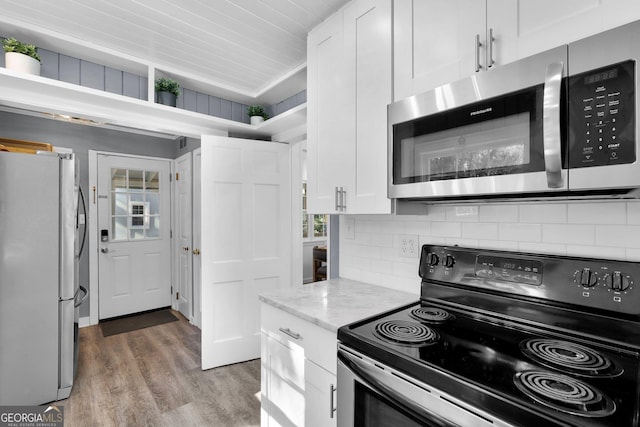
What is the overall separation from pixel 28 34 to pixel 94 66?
381 millimetres

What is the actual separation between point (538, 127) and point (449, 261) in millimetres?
702

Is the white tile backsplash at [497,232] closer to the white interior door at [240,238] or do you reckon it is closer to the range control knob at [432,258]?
the range control knob at [432,258]

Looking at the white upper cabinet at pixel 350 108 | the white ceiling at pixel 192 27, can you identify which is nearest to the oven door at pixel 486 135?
the white upper cabinet at pixel 350 108

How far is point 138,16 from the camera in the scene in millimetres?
1856

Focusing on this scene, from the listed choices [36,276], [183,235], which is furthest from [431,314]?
[183,235]

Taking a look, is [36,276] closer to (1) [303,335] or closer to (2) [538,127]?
(1) [303,335]

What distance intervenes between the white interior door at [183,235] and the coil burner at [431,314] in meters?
3.09

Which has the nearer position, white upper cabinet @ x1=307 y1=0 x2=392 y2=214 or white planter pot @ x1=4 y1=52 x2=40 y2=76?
white upper cabinet @ x1=307 y1=0 x2=392 y2=214

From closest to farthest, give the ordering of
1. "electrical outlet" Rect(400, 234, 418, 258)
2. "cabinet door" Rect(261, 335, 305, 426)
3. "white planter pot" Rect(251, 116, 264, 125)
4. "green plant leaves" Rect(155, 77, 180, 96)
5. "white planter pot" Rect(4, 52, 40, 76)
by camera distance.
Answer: "cabinet door" Rect(261, 335, 305, 426) < "electrical outlet" Rect(400, 234, 418, 258) < "white planter pot" Rect(4, 52, 40, 76) < "green plant leaves" Rect(155, 77, 180, 96) < "white planter pot" Rect(251, 116, 264, 125)

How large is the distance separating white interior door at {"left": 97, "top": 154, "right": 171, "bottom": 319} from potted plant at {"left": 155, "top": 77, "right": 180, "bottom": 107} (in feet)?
6.38

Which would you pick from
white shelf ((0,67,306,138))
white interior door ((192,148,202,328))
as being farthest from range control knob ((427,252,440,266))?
white interior door ((192,148,202,328))

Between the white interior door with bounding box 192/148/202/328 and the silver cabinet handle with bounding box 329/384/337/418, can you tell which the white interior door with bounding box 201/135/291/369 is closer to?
the white interior door with bounding box 192/148/202/328

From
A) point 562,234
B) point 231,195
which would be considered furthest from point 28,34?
point 562,234

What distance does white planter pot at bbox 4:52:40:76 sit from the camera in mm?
1864
